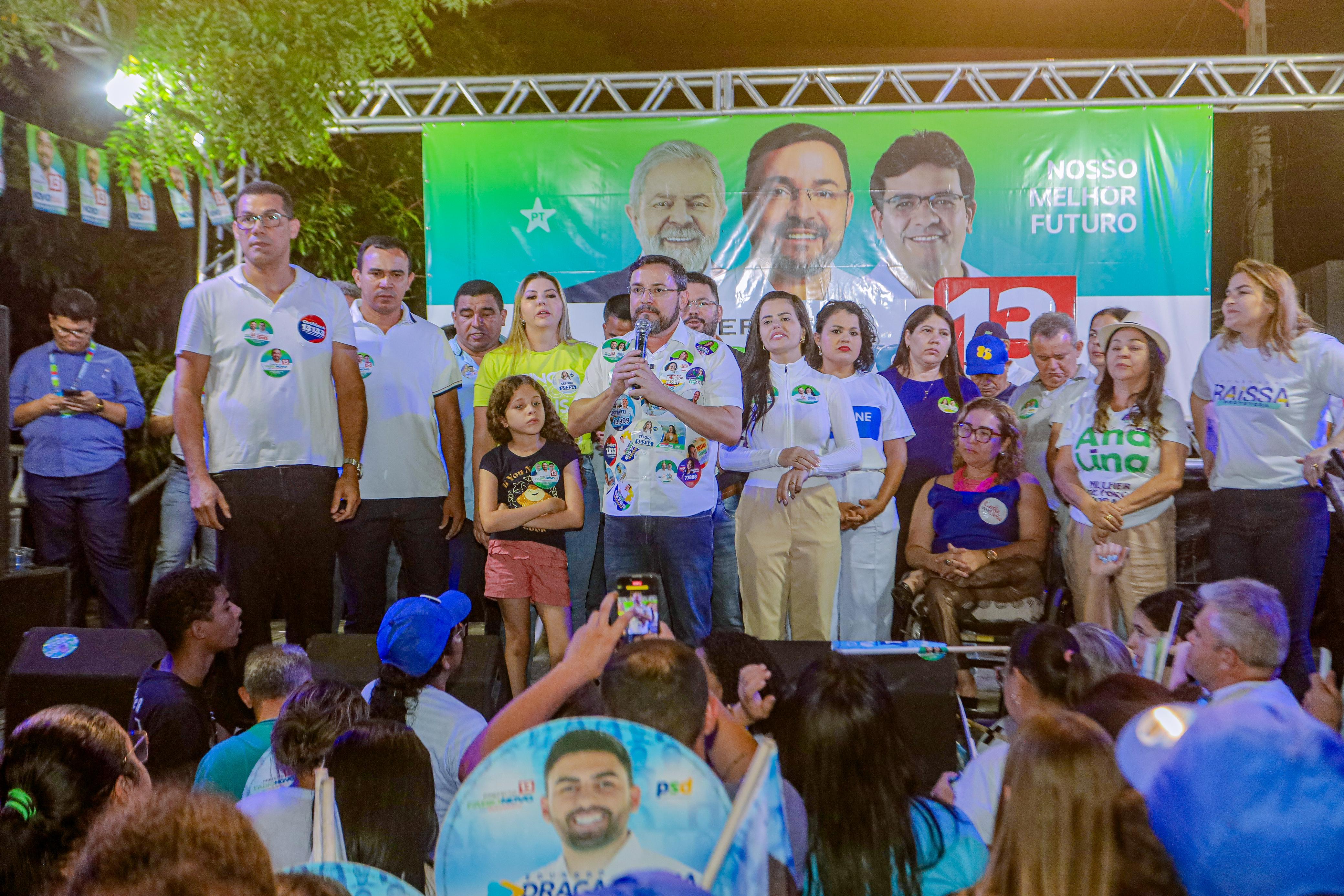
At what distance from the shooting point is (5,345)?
189 inches

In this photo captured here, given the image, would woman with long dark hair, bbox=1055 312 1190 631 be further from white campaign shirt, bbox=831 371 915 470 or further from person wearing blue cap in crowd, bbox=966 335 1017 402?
person wearing blue cap in crowd, bbox=966 335 1017 402

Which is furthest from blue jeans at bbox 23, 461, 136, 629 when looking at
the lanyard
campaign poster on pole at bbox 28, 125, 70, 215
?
campaign poster on pole at bbox 28, 125, 70, 215

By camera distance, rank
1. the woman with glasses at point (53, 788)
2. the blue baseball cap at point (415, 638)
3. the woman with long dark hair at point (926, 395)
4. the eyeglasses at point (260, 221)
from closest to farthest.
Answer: the woman with glasses at point (53, 788)
the blue baseball cap at point (415, 638)
the eyeglasses at point (260, 221)
the woman with long dark hair at point (926, 395)

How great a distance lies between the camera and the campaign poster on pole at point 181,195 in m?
6.46

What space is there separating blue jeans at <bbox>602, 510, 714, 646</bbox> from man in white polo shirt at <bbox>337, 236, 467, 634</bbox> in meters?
0.85

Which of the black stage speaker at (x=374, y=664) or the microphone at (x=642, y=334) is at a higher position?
the microphone at (x=642, y=334)

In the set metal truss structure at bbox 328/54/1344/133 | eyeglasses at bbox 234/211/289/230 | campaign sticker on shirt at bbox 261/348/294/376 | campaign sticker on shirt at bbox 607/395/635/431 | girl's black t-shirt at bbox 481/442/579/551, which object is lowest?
girl's black t-shirt at bbox 481/442/579/551

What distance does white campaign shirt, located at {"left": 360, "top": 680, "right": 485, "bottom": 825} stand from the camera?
2.61m

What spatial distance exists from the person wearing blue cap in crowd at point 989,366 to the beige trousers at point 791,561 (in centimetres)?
165

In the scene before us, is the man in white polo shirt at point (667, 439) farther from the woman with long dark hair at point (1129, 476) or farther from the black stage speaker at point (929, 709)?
the woman with long dark hair at point (1129, 476)

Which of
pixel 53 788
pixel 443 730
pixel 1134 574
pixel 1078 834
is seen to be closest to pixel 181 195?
pixel 443 730

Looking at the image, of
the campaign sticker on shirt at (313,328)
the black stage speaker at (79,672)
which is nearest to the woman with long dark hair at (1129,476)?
the campaign sticker on shirt at (313,328)

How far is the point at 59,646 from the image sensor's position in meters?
3.97

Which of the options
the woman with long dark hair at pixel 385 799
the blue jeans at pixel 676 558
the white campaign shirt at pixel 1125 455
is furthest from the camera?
the white campaign shirt at pixel 1125 455
